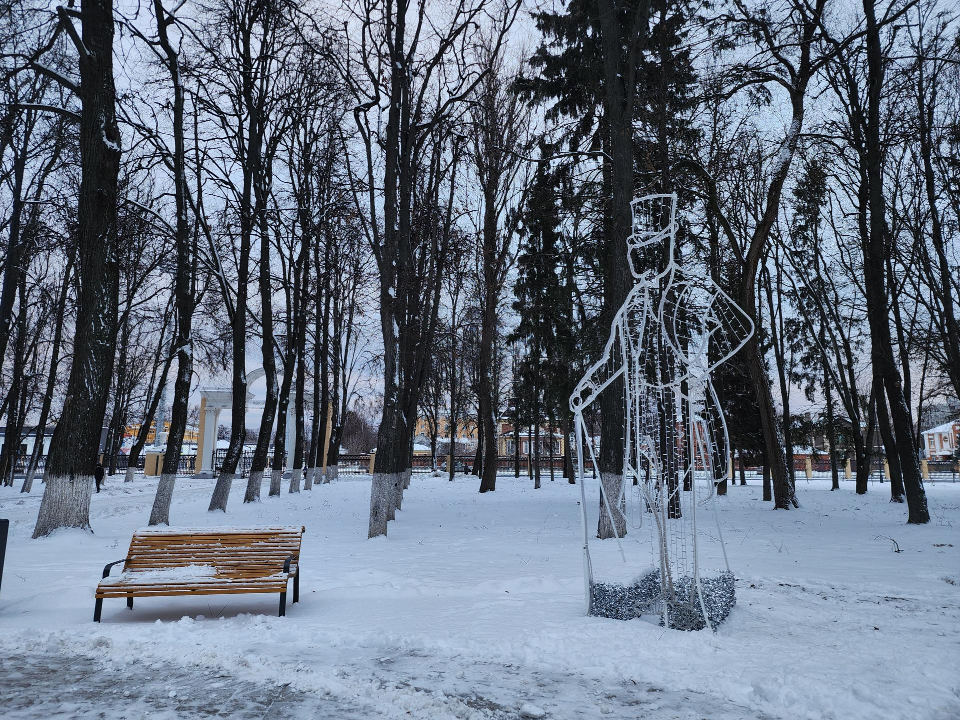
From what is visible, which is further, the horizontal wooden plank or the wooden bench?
the wooden bench

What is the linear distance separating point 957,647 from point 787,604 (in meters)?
1.44

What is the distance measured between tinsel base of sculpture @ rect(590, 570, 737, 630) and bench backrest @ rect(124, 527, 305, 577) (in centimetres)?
276

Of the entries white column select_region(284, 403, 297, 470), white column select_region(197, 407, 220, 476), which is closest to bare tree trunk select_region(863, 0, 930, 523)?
white column select_region(284, 403, 297, 470)

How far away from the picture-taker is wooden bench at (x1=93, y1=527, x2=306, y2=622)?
505 cm

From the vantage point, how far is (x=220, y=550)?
579 centimetres

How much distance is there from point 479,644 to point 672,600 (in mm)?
1552

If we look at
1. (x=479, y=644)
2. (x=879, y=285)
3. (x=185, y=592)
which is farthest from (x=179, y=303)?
(x=879, y=285)

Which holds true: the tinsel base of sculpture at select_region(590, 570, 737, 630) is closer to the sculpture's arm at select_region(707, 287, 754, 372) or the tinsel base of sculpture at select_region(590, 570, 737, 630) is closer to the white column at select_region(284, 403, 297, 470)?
the sculpture's arm at select_region(707, 287, 754, 372)

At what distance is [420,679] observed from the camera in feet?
12.6

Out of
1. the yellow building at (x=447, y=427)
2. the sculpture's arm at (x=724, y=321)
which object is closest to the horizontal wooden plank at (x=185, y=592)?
the sculpture's arm at (x=724, y=321)

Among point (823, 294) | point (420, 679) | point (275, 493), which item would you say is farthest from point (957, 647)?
point (823, 294)

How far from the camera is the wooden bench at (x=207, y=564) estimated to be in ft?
16.6

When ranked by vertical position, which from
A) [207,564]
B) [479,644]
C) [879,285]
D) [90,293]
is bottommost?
[479,644]

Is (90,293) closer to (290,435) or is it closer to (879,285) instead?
(879,285)
